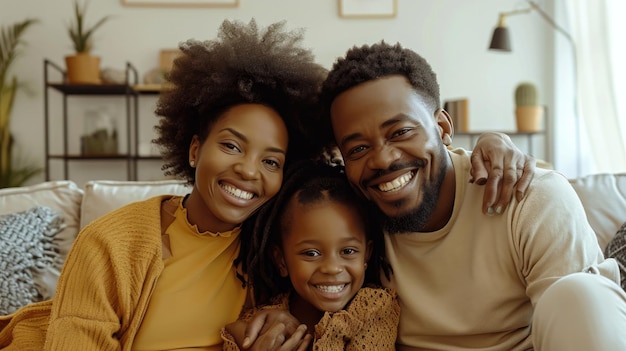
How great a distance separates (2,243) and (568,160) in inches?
154

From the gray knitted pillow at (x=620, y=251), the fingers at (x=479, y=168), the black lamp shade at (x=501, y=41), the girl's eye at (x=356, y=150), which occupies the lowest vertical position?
the gray knitted pillow at (x=620, y=251)

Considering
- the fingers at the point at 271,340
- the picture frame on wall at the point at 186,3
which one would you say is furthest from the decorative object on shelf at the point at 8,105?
the fingers at the point at 271,340

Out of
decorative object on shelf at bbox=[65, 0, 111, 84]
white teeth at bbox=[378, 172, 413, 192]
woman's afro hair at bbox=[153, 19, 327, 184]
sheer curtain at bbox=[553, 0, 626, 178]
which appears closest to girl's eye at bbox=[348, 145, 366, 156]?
white teeth at bbox=[378, 172, 413, 192]

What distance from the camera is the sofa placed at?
192cm

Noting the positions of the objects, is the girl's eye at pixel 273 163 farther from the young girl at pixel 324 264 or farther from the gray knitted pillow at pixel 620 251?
the gray knitted pillow at pixel 620 251

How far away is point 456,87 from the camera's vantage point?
184 inches

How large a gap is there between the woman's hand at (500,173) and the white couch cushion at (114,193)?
3.75 ft

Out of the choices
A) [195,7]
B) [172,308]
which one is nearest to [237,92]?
[172,308]

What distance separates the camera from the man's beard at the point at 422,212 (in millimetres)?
1442

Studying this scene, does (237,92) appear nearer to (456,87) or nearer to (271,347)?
(271,347)

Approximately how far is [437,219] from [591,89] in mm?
2896

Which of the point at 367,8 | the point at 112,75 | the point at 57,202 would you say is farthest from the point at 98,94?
the point at 57,202

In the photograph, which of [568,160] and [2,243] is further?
[568,160]

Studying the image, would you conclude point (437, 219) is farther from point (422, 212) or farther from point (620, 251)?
point (620, 251)
